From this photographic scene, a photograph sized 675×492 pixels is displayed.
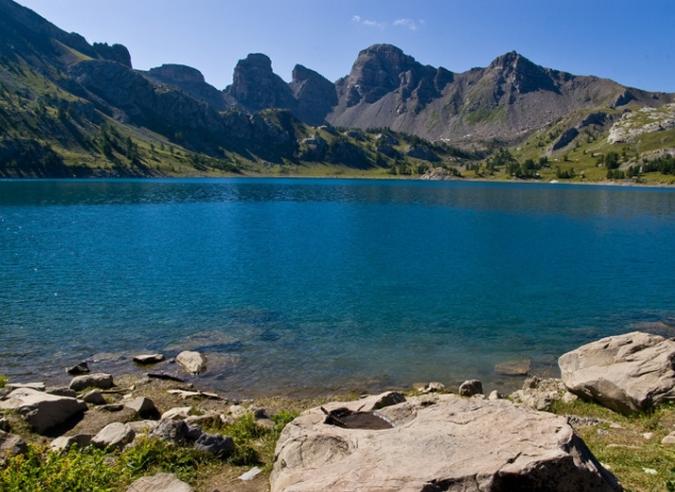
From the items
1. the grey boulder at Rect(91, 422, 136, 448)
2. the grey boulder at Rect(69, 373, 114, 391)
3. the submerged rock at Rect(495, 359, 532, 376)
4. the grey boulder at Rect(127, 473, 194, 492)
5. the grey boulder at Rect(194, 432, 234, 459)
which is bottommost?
the submerged rock at Rect(495, 359, 532, 376)

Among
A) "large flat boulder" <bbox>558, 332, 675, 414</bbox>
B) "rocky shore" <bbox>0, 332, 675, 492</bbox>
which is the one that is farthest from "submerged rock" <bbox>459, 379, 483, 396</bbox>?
"large flat boulder" <bbox>558, 332, 675, 414</bbox>

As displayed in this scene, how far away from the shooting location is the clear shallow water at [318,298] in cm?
3238

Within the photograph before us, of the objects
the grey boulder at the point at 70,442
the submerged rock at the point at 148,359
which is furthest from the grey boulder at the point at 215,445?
the submerged rock at the point at 148,359

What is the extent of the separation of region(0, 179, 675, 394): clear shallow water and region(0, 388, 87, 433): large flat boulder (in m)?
9.40

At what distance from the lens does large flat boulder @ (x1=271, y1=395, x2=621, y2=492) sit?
9398 mm

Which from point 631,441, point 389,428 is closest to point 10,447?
point 389,428

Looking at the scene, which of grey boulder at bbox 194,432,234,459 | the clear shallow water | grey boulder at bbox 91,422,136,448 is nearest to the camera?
grey boulder at bbox 194,432,234,459

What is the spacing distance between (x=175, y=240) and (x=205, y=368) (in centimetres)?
5364

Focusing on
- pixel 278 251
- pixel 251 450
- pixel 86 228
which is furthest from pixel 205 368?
pixel 86 228

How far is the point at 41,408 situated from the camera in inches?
741

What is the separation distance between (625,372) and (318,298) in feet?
98.6

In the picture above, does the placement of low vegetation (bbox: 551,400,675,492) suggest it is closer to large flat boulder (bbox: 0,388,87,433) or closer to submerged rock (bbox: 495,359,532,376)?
A: submerged rock (bbox: 495,359,532,376)

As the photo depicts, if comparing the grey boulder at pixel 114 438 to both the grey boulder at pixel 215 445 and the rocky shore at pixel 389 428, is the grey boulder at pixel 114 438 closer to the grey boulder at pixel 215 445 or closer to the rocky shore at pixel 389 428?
the rocky shore at pixel 389 428

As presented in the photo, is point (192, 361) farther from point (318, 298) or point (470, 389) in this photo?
point (318, 298)
